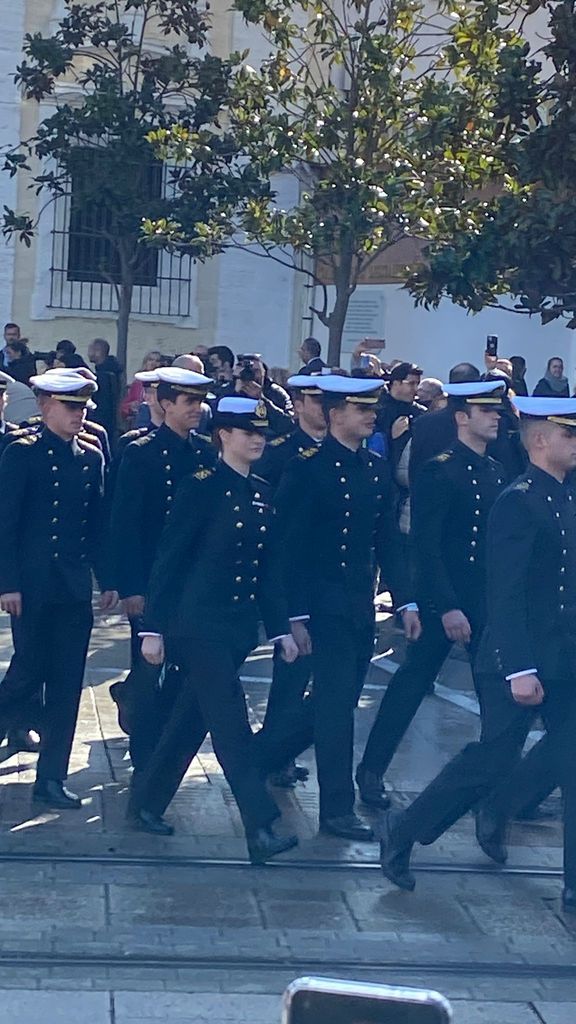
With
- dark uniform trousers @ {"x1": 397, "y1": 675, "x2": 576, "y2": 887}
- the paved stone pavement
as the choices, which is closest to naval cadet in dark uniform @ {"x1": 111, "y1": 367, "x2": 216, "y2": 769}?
the paved stone pavement

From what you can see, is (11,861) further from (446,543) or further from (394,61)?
(394,61)

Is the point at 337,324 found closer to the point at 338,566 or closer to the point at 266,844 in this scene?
the point at 338,566

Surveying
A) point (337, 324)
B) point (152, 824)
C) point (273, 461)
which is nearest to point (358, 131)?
point (337, 324)

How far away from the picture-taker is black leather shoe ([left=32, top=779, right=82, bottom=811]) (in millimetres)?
7488

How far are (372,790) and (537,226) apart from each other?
4.71 m

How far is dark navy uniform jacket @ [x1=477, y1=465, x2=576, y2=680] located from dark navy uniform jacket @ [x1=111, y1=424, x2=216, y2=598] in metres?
1.86

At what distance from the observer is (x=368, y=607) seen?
24.8ft

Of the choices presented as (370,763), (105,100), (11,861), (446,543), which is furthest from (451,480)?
(105,100)

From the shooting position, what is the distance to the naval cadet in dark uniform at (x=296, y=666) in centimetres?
789

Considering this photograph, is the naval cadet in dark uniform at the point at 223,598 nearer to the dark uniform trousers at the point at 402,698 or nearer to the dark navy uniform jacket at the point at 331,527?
the dark navy uniform jacket at the point at 331,527

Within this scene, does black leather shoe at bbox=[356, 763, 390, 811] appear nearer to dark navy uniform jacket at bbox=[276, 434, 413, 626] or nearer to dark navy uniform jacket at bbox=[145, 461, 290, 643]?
dark navy uniform jacket at bbox=[276, 434, 413, 626]

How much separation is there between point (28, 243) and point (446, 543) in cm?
1438

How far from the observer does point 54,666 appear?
7621mm

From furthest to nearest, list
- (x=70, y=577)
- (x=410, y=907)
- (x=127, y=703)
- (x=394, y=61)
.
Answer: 1. (x=394, y=61)
2. (x=127, y=703)
3. (x=70, y=577)
4. (x=410, y=907)
